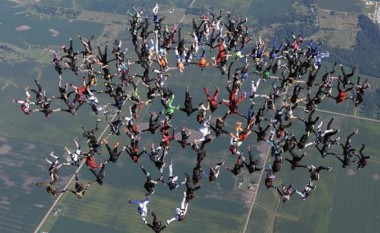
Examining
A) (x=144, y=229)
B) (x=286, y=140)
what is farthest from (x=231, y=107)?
(x=144, y=229)

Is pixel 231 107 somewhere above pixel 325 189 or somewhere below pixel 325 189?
above

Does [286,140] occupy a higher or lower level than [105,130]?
higher

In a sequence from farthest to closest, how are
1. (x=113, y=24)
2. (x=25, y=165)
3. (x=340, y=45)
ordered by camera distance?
(x=113, y=24), (x=340, y=45), (x=25, y=165)

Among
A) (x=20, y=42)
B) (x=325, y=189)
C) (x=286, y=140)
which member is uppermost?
(x=286, y=140)

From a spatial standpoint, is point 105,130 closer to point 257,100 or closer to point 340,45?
point 257,100

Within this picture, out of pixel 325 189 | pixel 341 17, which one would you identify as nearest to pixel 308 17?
pixel 341 17

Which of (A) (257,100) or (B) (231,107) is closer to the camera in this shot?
(B) (231,107)

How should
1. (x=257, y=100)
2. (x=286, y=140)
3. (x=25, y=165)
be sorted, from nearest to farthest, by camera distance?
(x=286, y=140) < (x=25, y=165) < (x=257, y=100)

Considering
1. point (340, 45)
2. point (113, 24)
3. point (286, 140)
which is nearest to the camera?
point (286, 140)

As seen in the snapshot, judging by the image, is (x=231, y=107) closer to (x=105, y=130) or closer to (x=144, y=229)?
(x=144, y=229)
